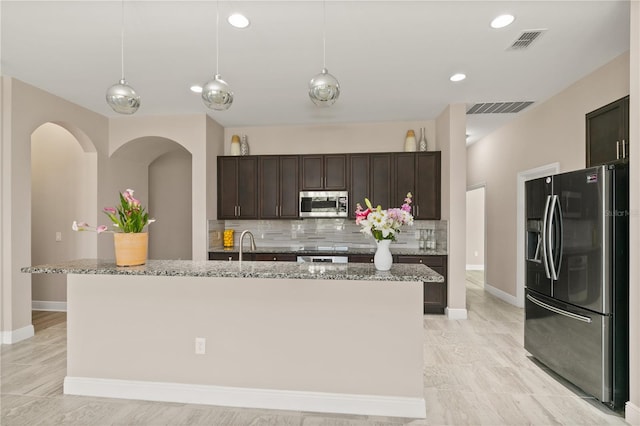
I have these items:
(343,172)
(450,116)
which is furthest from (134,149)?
(450,116)

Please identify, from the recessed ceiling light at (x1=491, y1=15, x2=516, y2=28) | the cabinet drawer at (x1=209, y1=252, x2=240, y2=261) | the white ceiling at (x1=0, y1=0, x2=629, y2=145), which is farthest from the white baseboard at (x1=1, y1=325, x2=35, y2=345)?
the recessed ceiling light at (x1=491, y1=15, x2=516, y2=28)

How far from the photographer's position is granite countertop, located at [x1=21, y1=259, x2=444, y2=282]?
221 cm

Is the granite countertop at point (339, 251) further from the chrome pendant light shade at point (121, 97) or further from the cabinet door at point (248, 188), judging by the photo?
the chrome pendant light shade at point (121, 97)

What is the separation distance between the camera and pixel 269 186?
212 inches

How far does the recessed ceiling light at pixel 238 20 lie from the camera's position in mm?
2617

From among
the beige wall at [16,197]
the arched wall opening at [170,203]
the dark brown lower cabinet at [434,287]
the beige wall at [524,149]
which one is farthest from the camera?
the arched wall opening at [170,203]

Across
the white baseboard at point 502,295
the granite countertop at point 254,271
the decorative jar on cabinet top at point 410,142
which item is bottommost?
the white baseboard at point 502,295

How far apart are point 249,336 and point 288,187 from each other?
10.2ft

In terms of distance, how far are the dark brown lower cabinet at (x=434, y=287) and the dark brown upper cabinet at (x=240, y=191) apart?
7.59 feet

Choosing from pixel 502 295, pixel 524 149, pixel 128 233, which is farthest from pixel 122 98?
pixel 502 295

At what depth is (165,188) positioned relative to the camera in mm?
6312
